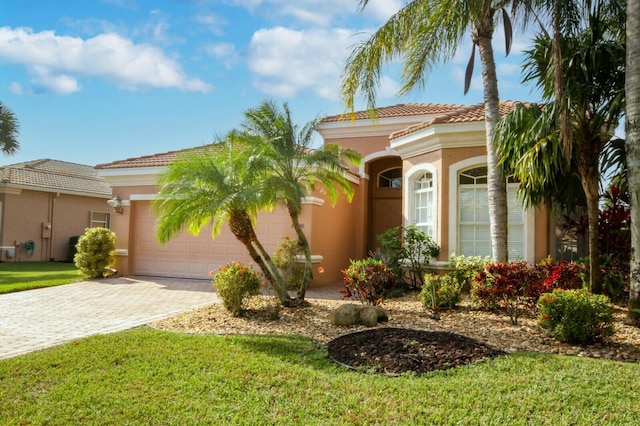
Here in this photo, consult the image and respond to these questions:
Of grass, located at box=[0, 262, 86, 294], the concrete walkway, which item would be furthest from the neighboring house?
the concrete walkway

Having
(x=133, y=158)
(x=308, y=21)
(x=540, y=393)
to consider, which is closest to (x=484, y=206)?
(x=308, y=21)

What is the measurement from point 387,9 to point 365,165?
23.4 feet

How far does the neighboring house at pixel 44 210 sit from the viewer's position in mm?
21281

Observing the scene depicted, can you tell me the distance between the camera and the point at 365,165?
1709cm

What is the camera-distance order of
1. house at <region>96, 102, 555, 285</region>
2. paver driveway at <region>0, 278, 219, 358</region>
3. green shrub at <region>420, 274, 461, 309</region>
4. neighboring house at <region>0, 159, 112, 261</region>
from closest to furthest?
paver driveway at <region>0, 278, 219, 358</region> → green shrub at <region>420, 274, 461, 309</region> → house at <region>96, 102, 555, 285</region> → neighboring house at <region>0, 159, 112, 261</region>

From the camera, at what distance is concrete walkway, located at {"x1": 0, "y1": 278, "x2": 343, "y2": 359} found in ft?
25.5

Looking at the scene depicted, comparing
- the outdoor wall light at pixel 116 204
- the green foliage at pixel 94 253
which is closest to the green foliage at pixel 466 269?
the green foliage at pixel 94 253

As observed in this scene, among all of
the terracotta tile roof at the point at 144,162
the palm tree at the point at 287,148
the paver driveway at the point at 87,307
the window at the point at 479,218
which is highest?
the terracotta tile roof at the point at 144,162

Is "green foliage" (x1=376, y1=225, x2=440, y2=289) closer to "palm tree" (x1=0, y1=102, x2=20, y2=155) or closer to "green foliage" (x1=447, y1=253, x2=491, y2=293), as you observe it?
"green foliage" (x1=447, y1=253, x2=491, y2=293)

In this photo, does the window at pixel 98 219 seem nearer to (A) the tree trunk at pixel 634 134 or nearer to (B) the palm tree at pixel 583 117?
(B) the palm tree at pixel 583 117

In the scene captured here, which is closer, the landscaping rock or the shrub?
the landscaping rock

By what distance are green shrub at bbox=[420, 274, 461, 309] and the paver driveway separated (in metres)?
4.96

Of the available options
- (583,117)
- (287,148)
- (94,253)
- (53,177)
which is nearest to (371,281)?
(287,148)

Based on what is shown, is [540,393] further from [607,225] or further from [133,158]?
[133,158]
